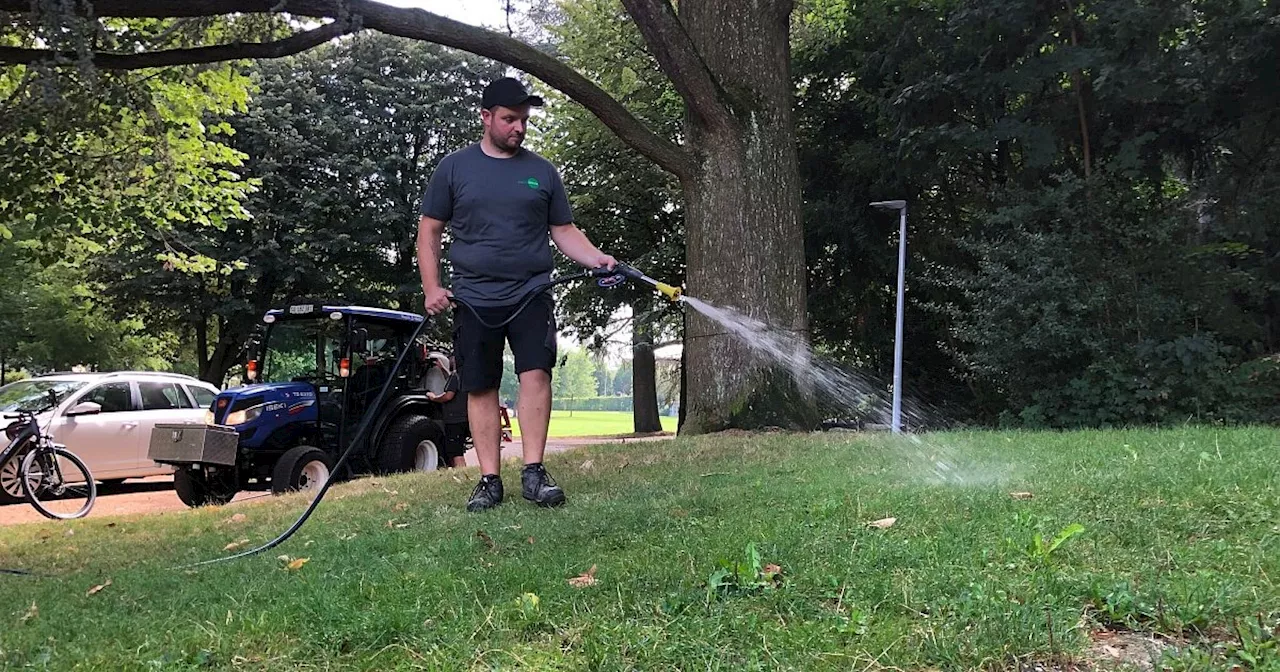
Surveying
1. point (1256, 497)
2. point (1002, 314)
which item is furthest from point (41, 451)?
point (1002, 314)

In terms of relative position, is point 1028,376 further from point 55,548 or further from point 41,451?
point 41,451

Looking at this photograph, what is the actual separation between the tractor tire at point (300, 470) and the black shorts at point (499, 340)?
15.1 feet

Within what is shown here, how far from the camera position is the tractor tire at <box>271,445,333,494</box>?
826 centimetres

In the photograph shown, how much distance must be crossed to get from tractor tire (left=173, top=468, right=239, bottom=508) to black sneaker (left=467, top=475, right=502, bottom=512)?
5.51 metres

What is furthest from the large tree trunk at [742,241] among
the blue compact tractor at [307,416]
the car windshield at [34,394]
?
the car windshield at [34,394]

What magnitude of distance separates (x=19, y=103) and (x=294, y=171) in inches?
622

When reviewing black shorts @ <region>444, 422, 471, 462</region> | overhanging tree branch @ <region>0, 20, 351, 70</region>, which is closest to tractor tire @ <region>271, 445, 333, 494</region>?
black shorts @ <region>444, 422, 471, 462</region>

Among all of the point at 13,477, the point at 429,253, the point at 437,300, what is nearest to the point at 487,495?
the point at 437,300

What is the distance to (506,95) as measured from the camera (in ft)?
13.5

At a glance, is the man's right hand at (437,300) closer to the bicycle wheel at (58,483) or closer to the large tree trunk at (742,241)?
the large tree trunk at (742,241)

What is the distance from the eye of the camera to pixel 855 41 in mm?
13859

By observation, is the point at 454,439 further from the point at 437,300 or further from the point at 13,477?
the point at 437,300

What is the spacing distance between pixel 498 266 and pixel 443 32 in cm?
340

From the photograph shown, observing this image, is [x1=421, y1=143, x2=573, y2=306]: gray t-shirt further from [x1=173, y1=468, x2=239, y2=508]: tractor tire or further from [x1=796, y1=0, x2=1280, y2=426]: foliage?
[x1=796, y1=0, x2=1280, y2=426]: foliage
